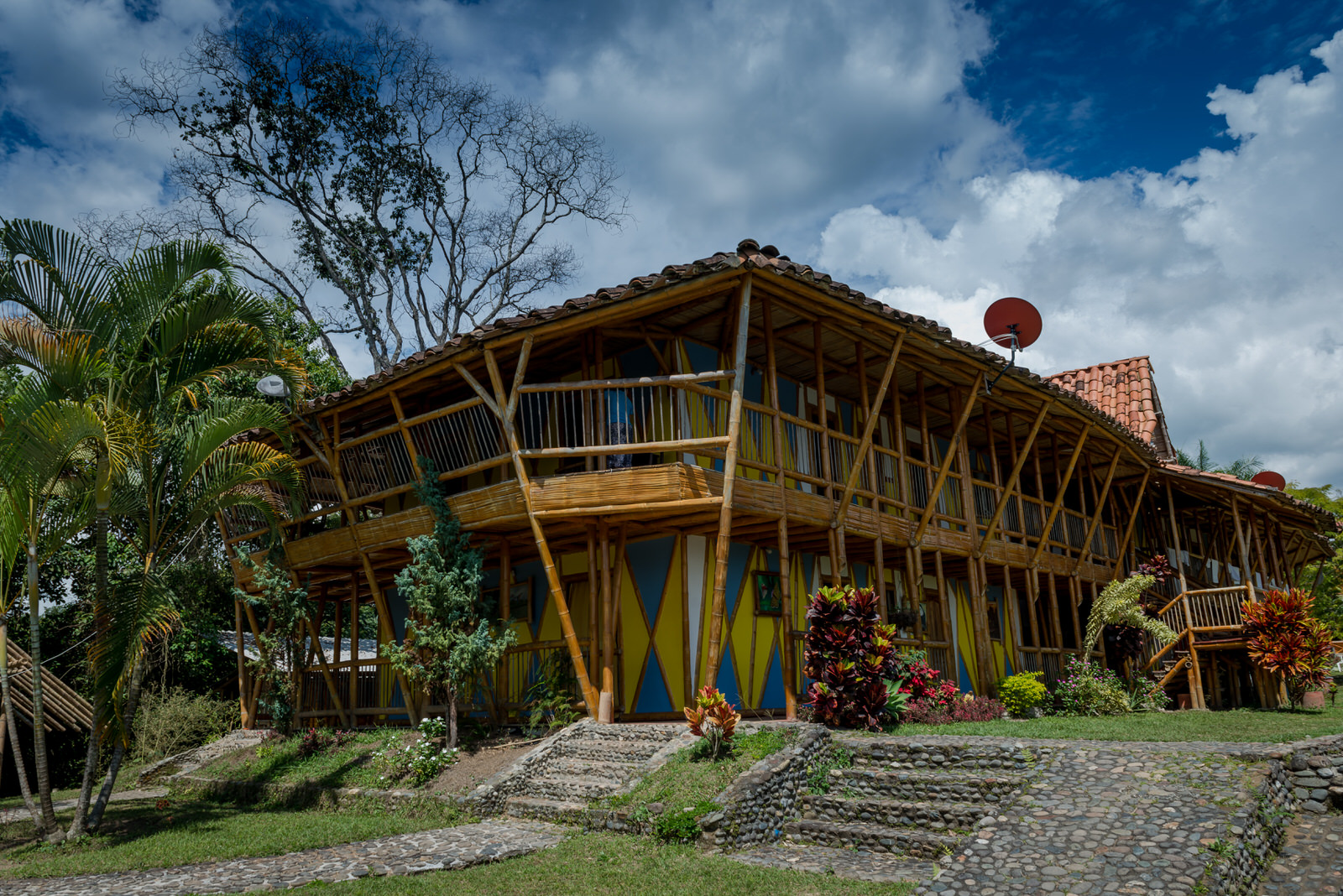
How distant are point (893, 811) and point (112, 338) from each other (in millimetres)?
9076

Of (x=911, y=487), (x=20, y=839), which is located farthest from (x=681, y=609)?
(x=20, y=839)

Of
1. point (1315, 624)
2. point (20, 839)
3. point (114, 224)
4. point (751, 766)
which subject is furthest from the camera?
point (114, 224)

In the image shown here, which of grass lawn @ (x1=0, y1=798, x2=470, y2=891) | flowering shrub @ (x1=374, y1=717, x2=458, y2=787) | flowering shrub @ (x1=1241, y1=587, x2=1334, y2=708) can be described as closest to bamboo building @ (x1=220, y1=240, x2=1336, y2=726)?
flowering shrub @ (x1=374, y1=717, x2=458, y2=787)

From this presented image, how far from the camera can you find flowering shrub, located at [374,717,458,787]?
10.6 metres

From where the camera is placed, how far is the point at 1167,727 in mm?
10922

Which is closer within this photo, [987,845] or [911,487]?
[987,845]

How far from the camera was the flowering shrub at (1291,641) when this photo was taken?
13406 mm

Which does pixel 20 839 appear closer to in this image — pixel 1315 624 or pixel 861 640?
pixel 861 640

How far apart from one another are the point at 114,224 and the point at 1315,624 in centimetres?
2574

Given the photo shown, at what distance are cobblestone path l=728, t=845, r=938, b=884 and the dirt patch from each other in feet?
11.4

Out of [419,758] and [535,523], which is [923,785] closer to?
[535,523]

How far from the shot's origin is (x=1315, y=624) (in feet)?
44.8

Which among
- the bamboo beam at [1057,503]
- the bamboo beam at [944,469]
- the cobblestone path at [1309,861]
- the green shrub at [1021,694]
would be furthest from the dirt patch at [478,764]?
the bamboo beam at [1057,503]

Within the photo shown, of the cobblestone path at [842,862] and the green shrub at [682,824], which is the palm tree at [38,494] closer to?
the green shrub at [682,824]
